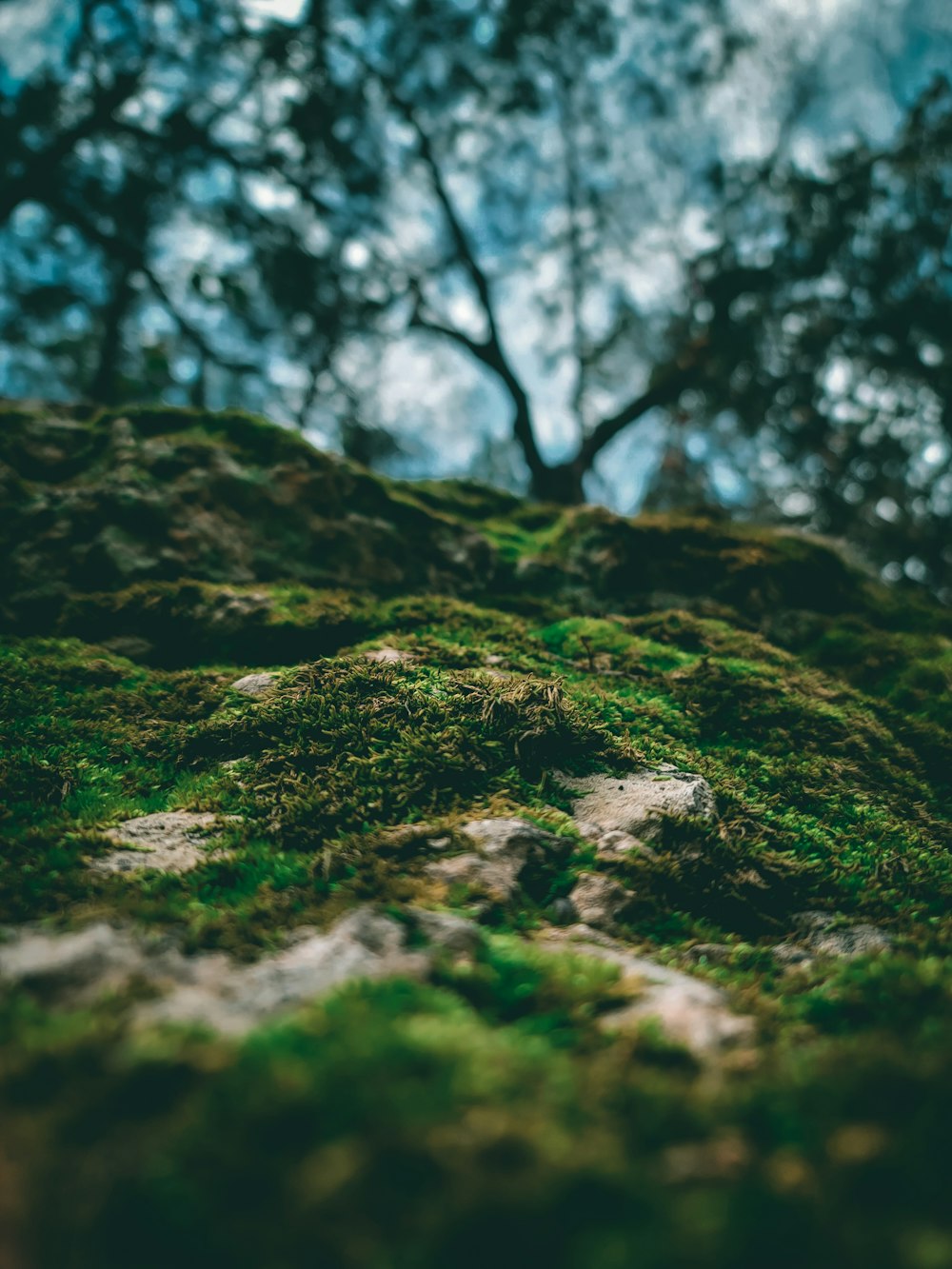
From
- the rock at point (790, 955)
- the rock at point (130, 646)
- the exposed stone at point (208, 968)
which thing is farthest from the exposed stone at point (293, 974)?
the rock at point (130, 646)

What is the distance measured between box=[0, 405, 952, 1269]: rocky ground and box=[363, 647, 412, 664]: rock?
10 cm

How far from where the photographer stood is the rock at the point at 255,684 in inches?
195

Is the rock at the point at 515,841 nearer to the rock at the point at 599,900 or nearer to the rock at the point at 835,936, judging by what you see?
the rock at the point at 599,900

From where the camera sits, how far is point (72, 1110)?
5.01ft

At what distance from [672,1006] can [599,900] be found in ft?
2.80

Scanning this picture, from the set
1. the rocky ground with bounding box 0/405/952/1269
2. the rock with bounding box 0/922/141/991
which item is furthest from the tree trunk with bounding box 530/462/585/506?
the rock with bounding box 0/922/141/991

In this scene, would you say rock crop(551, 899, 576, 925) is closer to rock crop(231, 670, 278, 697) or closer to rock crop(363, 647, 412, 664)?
rock crop(363, 647, 412, 664)

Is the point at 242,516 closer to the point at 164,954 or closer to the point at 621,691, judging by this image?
the point at 621,691

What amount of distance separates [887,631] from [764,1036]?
Answer: 6853mm

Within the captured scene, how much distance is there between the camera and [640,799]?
389cm

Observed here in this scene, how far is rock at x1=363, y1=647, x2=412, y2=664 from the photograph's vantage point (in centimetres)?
511

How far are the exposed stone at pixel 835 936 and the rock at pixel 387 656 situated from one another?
10.0 feet

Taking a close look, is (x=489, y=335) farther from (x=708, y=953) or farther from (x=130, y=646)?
(x=708, y=953)

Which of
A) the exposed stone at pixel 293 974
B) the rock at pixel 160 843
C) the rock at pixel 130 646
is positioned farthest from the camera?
the rock at pixel 130 646
